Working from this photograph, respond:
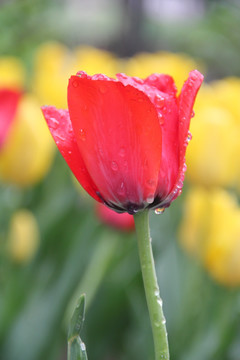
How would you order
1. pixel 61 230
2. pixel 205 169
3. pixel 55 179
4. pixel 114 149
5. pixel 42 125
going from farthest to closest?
1. pixel 55 179
2. pixel 61 230
3. pixel 42 125
4. pixel 205 169
5. pixel 114 149

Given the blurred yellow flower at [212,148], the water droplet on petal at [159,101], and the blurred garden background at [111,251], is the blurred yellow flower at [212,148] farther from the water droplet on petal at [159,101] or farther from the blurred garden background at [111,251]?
the water droplet on petal at [159,101]

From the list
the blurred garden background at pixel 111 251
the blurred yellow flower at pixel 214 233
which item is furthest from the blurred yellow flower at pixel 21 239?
the blurred yellow flower at pixel 214 233

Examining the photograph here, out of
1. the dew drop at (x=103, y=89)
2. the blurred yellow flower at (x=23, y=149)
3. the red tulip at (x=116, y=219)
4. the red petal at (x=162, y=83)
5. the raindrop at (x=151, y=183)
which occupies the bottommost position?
the raindrop at (x=151, y=183)

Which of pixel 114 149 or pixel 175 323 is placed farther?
pixel 175 323

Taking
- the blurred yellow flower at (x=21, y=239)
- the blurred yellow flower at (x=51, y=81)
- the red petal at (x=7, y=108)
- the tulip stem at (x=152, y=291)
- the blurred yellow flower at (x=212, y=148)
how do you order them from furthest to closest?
the blurred yellow flower at (x=51, y=81), the blurred yellow flower at (x=21, y=239), the blurred yellow flower at (x=212, y=148), the red petal at (x=7, y=108), the tulip stem at (x=152, y=291)

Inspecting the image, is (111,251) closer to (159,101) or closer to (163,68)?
(163,68)

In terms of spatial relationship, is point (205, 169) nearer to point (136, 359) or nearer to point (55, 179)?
point (136, 359)

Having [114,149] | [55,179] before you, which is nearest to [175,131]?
[114,149]

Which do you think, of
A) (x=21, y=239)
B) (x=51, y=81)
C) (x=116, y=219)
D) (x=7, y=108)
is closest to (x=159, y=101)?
(x=7, y=108)
